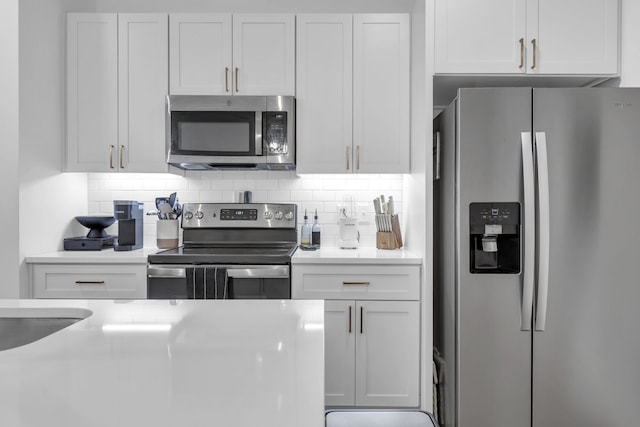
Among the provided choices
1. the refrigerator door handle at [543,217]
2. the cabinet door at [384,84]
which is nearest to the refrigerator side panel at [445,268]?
the cabinet door at [384,84]

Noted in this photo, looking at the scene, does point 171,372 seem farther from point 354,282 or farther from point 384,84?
point 384,84

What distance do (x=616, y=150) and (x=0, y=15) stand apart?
3.19 m

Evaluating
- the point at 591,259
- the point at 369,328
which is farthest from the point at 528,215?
the point at 369,328

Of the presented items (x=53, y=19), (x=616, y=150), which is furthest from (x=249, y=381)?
(x=53, y=19)

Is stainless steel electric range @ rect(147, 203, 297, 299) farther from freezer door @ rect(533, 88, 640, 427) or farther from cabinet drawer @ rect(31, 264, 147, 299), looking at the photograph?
freezer door @ rect(533, 88, 640, 427)

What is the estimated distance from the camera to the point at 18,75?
2.37 m

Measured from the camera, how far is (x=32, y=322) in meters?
1.19

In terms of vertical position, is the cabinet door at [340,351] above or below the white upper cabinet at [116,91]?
Result: below

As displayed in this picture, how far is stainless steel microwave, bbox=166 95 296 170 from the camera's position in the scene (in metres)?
2.64

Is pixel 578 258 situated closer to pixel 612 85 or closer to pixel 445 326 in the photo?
pixel 445 326

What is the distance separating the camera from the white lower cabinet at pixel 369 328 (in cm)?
239

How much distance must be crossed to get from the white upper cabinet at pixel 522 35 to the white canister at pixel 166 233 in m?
1.90

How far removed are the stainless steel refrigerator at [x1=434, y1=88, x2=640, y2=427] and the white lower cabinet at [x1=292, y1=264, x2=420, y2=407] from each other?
376 millimetres

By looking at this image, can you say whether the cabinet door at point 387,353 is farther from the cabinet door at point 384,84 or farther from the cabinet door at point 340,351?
the cabinet door at point 384,84
